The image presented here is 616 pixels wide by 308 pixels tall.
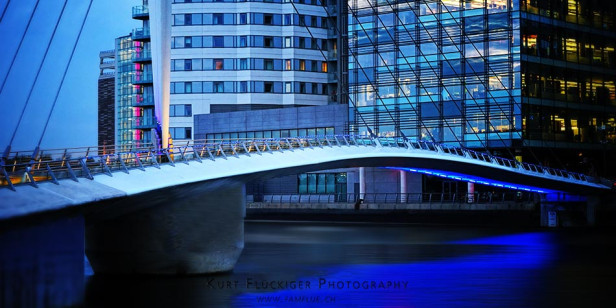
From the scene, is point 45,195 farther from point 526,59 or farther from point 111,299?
point 526,59

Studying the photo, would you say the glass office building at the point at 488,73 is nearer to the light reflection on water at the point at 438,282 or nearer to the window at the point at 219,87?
the window at the point at 219,87

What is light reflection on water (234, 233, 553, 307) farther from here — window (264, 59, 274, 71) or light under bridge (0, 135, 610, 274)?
window (264, 59, 274, 71)

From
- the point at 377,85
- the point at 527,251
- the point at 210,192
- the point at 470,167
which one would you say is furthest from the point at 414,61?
the point at 210,192

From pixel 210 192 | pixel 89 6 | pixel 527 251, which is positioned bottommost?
pixel 527 251

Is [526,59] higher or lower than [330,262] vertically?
higher

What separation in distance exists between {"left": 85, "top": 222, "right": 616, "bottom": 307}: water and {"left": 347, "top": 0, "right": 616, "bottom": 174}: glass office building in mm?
22898

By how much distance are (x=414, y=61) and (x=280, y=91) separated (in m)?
24.7

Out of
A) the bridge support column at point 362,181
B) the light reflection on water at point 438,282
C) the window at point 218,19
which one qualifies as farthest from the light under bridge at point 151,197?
the window at point 218,19

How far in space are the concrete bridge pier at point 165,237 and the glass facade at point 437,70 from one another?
48010mm

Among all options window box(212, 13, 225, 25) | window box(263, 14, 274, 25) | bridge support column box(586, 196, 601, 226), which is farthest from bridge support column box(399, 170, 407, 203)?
window box(212, 13, 225, 25)

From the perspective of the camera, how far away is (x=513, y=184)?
71.8m

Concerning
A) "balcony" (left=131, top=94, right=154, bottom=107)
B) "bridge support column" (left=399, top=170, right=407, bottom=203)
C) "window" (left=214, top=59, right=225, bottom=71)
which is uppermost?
"window" (left=214, top=59, right=225, bottom=71)

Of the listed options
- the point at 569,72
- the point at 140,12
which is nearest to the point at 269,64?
the point at 140,12

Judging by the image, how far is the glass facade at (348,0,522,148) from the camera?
8062 cm
